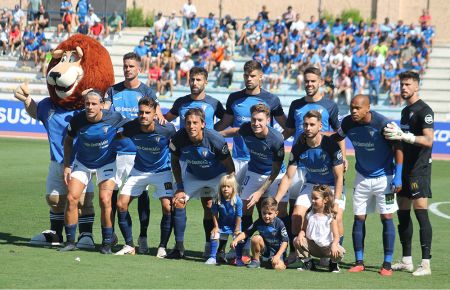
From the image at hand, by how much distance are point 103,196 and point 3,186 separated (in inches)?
267

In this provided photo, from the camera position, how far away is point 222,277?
388 inches

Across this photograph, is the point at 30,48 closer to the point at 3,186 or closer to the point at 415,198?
the point at 3,186

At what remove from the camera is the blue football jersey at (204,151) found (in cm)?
1092

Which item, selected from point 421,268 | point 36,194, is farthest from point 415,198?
point 36,194

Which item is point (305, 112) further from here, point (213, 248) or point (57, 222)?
point (57, 222)

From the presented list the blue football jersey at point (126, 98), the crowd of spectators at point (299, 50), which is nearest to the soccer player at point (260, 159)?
the blue football jersey at point (126, 98)

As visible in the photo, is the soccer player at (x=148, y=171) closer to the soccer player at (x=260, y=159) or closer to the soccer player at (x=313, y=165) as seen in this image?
the soccer player at (x=260, y=159)

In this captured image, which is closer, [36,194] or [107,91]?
[107,91]

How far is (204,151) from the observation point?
36.0 ft

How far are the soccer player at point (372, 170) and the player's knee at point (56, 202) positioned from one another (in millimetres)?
3658

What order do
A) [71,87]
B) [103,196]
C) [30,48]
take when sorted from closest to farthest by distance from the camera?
[103,196], [71,87], [30,48]

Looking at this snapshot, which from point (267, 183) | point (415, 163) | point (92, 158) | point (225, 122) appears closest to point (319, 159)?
point (267, 183)

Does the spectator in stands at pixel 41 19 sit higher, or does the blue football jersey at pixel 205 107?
the blue football jersey at pixel 205 107

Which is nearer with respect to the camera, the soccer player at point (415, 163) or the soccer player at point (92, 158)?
the soccer player at point (415, 163)
